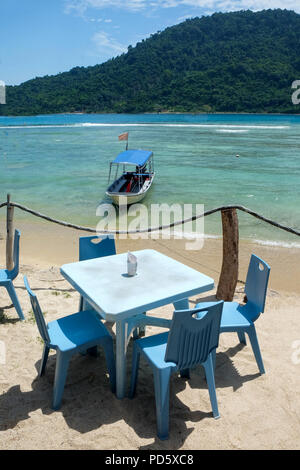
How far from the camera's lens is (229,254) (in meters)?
5.21

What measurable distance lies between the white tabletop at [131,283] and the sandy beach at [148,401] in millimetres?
881

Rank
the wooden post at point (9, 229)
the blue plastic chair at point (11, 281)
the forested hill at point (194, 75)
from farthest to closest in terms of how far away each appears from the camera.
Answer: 1. the forested hill at point (194, 75)
2. the wooden post at point (9, 229)
3. the blue plastic chair at point (11, 281)

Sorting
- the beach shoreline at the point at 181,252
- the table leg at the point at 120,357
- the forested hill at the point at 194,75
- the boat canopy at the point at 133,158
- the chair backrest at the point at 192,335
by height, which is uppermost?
the forested hill at the point at 194,75

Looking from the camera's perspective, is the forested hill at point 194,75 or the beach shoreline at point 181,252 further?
the forested hill at point 194,75

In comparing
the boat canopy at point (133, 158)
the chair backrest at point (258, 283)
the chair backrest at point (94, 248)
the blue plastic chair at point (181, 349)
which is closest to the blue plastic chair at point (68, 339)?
the blue plastic chair at point (181, 349)

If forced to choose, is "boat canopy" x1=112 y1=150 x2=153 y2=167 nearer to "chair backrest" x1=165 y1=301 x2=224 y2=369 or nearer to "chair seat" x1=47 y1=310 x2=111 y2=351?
"chair seat" x1=47 y1=310 x2=111 y2=351

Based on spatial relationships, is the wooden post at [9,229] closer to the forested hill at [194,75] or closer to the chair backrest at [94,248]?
the chair backrest at [94,248]

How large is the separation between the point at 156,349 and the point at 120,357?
12.0 inches

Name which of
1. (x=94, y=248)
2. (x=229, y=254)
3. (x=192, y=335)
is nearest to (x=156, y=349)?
(x=192, y=335)

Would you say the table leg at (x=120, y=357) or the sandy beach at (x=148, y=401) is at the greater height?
the table leg at (x=120, y=357)

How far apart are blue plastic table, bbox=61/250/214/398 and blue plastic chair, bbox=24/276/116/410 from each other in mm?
188

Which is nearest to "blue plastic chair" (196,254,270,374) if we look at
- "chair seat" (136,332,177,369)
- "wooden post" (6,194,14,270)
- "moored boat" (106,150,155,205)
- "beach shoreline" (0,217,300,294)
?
"chair seat" (136,332,177,369)

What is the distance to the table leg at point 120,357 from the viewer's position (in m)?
2.97

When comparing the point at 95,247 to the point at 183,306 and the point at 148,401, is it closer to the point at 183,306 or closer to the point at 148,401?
the point at 183,306
